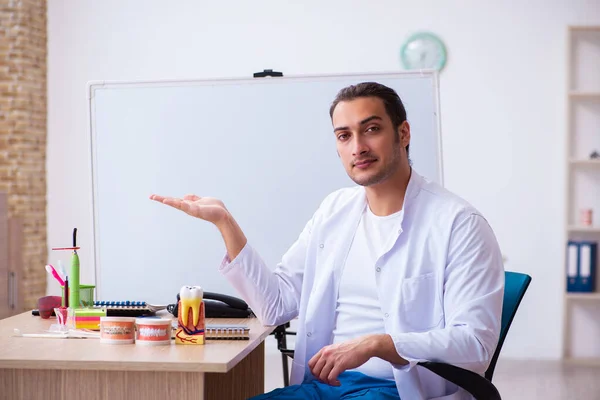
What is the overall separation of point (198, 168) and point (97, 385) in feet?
6.45

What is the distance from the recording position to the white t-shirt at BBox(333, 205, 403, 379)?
2100 mm

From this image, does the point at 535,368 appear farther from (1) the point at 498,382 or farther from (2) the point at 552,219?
(2) the point at 552,219

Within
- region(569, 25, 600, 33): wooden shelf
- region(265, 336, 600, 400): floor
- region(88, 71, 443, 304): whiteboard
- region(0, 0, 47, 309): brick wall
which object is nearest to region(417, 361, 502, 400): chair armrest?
region(88, 71, 443, 304): whiteboard

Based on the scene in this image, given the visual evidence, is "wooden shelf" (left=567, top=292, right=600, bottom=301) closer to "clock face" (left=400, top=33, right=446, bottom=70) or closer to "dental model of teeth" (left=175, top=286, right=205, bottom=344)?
"clock face" (left=400, top=33, right=446, bottom=70)

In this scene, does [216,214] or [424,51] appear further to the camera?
[424,51]

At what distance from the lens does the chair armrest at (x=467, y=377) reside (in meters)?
1.84

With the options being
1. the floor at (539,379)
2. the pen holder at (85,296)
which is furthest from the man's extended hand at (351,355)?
the floor at (539,379)

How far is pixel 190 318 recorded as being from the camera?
1.94 meters

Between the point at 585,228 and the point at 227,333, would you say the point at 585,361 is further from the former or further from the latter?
the point at 227,333

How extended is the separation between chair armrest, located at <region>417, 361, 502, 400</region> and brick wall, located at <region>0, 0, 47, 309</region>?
4272 mm

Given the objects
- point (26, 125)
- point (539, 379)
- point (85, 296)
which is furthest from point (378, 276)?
point (26, 125)

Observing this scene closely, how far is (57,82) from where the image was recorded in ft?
18.8

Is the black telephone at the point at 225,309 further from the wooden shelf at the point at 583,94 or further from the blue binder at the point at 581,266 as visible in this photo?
the wooden shelf at the point at 583,94

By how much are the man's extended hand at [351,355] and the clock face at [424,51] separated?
3.78 meters
